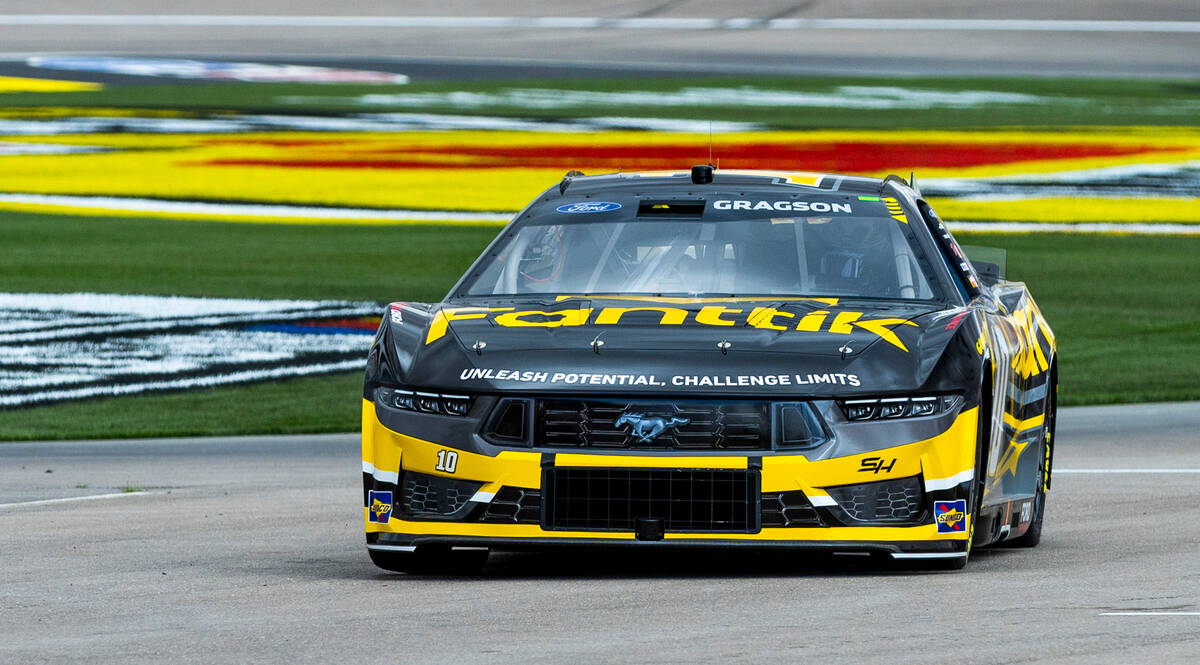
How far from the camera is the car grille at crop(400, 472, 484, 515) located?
7059mm

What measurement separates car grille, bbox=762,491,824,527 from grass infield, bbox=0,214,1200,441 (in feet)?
27.8

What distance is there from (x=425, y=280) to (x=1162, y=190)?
1326cm

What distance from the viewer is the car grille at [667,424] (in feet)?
22.6

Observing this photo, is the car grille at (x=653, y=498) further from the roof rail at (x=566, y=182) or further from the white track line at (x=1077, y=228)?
the white track line at (x=1077, y=228)

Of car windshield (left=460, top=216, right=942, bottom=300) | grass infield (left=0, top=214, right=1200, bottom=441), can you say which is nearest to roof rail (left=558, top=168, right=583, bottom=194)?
car windshield (left=460, top=216, right=942, bottom=300)

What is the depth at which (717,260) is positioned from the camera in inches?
316

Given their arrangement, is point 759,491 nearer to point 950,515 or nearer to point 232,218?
point 950,515

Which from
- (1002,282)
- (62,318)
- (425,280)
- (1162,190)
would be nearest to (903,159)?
(1162,190)

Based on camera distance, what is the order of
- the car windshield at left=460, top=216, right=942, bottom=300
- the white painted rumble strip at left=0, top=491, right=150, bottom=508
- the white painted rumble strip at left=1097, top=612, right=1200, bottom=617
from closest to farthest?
the white painted rumble strip at left=1097, top=612, right=1200, bottom=617 → the car windshield at left=460, top=216, right=942, bottom=300 → the white painted rumble strip at left=0, top=491, right=150, bottom=508

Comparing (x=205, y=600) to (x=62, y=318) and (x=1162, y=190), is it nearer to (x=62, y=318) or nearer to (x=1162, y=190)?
(x=62, y=318)

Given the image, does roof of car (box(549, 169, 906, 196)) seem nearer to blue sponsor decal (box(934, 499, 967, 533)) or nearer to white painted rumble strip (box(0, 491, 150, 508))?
blue sponsor decal (box(934, 499, 967, 533))

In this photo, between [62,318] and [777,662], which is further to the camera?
[62,318]

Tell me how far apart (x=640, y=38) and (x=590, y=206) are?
186 ft

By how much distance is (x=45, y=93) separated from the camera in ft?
157
